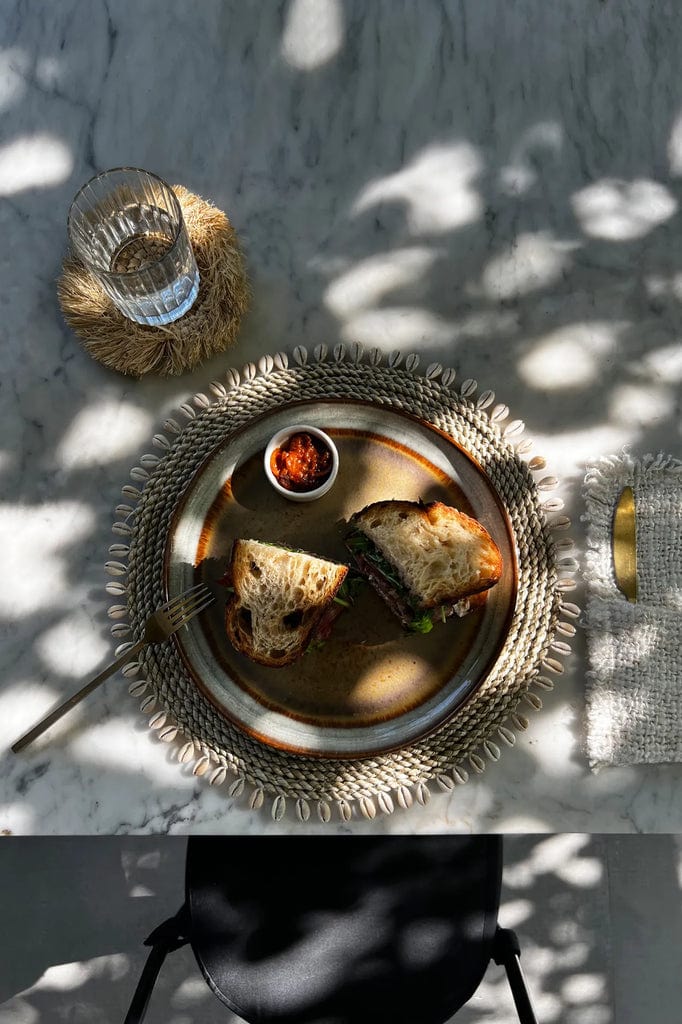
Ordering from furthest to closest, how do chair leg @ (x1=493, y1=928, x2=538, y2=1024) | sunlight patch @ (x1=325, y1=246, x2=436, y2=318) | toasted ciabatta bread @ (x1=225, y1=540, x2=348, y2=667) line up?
1. sunlight patch @ (x1=325, y1=246, x2=436, y2=318)
2. chair leg @ (x1=493, y1=928, x2=538, y2=1024)
3. toasted ciabatta bread @ (x1=225, y1=540, x2=348, y2=667)

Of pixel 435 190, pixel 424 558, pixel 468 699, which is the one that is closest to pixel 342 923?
pixel 468 699

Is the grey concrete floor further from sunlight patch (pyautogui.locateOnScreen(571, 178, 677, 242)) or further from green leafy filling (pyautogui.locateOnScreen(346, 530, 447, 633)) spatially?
sunlight patch (pyautogui.locateOnScreen(571, 178, 677, 242))

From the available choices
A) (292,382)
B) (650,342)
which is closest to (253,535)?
(292,382)

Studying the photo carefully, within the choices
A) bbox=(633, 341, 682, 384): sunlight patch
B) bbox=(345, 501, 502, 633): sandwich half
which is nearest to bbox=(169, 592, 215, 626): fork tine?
bbox=(345, 501, 502, 633): sandwich half

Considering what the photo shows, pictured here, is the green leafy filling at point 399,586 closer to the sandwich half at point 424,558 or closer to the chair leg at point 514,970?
the sandwich half at point 424,558

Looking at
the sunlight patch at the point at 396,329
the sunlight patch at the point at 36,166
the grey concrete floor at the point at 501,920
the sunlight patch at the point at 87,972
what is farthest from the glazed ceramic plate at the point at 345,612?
the sunlight patch at the point at 87,972

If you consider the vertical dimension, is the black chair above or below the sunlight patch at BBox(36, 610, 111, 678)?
below

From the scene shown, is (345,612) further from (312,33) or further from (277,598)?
(312,33)
